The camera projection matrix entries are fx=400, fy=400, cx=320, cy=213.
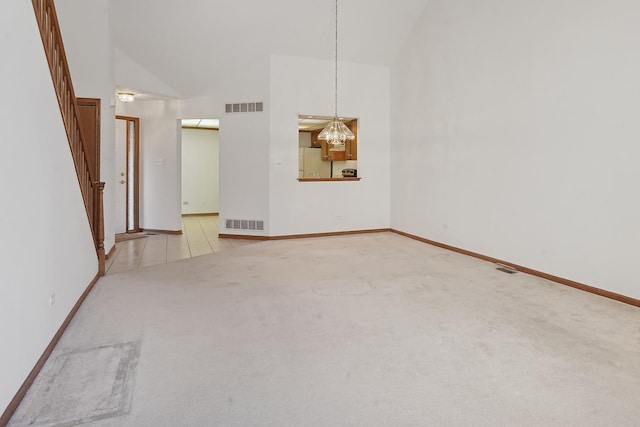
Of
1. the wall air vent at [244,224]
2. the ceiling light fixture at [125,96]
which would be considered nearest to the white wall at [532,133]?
the wall air vent at [244,224]

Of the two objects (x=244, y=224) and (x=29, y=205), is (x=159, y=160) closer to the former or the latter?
(x=244, y=224)

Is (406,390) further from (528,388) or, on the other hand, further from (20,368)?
(20,368)

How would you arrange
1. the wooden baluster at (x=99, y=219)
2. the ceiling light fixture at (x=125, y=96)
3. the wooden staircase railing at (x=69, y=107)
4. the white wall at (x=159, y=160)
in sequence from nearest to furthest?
the wooden staircase railing at (x=69, y=107) → the wooden baluster at (x=99, y=219) → the ceiling light fixture at (x=125, y=96) → the white wall at (x=159, y=160)

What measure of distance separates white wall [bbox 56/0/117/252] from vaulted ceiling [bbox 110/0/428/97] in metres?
0.39

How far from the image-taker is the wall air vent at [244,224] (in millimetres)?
6953

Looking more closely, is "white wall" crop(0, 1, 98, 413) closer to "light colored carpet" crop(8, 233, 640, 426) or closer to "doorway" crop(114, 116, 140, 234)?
"light colored carpet" crop(8, 233, 640, 426)

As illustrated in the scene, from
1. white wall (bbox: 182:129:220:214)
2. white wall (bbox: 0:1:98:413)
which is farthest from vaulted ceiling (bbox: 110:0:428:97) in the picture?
white wall (bbox: 0:1:98:413)

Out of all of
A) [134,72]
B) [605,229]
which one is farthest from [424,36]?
[134,72]

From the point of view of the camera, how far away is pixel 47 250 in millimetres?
2500

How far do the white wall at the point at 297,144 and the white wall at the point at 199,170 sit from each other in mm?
3762

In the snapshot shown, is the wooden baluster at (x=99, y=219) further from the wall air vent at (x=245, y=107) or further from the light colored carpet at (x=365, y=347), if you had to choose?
the wall air vent at (x=245, y=107)

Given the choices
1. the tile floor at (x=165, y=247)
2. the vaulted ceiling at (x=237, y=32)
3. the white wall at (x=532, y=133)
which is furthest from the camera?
the vaulted ceiling at (x=237, y=32)

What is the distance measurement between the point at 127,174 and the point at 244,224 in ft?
8.42

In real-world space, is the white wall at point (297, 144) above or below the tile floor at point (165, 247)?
above
